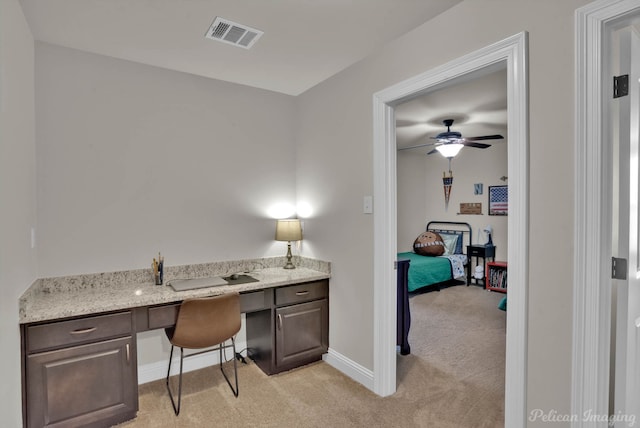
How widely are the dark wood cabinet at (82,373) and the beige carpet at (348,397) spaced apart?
21cm

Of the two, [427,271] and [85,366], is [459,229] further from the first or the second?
[85,366]

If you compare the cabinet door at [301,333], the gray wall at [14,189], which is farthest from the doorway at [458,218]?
the gray wall at [14,189]

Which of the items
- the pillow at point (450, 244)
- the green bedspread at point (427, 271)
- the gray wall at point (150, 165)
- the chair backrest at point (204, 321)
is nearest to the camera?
the chair backrest at point (204, 321)

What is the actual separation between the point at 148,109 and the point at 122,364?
73.4 inches

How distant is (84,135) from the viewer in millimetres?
2488

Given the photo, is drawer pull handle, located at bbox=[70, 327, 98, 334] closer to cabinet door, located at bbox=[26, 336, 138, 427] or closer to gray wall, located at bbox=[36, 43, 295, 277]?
cabinet door, located at bbox=[26, 336, 138, 427]

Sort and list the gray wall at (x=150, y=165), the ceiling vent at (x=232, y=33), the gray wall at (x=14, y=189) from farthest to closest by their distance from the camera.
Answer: the gray wall at (x=150, y=165)
the ceiling vent at (x=232, y=33)
the gray wall at (x=14, y=189)

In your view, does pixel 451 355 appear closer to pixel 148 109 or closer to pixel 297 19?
pixel 297 19

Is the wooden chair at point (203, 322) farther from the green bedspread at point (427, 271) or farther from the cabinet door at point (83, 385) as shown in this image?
the green bedspread at point (427, 271)

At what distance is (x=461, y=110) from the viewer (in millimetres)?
4105

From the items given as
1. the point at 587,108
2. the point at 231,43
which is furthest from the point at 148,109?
the point at 587,108

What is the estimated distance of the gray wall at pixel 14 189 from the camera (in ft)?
5.13

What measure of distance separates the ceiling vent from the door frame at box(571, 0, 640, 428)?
1754 millimetres

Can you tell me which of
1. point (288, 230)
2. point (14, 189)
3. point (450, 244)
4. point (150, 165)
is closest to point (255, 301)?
point (288, 230)
